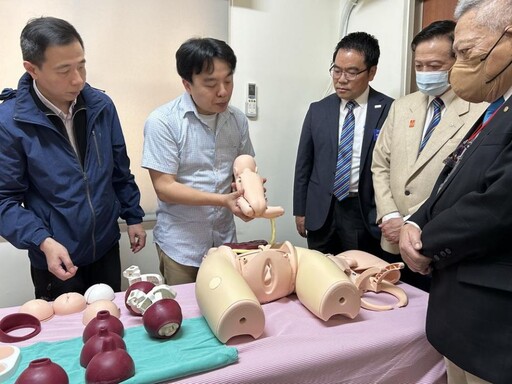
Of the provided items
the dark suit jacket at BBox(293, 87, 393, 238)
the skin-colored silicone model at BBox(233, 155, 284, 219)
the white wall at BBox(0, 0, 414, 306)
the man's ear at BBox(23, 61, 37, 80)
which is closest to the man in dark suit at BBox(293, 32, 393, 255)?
the dark suit jacket at BBox(293, 87, 393, 238)

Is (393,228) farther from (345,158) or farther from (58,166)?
(58,166)

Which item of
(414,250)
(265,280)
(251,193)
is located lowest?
(265,280)

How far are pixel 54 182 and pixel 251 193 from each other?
0.72m

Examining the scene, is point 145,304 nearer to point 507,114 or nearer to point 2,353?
point 2,353

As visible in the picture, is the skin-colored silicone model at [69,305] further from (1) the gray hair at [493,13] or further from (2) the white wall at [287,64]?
(1) the gray hair at [493,13]

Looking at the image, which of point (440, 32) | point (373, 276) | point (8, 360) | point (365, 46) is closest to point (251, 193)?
point (373, 276)

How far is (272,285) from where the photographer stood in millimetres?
1276

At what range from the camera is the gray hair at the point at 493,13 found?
0.95 meters

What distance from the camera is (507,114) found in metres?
0.91

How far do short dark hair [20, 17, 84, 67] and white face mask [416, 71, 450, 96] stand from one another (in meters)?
1.37

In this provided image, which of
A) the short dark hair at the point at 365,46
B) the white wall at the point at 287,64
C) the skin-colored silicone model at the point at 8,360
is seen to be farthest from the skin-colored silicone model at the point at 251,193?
the white wall at the point at 287,64

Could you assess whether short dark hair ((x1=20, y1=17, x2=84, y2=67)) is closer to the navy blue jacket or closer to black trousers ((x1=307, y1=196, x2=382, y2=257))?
the navy blue jacket

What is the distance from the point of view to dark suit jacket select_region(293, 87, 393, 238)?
6.74 feet

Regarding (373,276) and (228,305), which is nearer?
(228,305)
